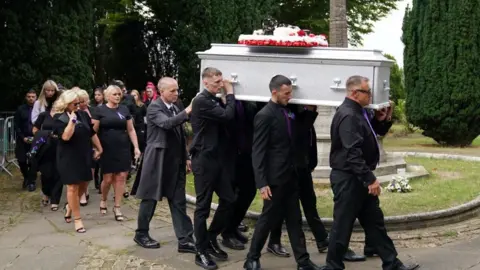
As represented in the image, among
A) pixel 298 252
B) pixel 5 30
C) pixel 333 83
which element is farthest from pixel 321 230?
pixel 5 30

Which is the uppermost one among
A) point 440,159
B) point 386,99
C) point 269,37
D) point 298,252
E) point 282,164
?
point 269,37

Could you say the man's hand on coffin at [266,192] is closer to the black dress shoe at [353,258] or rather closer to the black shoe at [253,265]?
the black shoe at [253,265]

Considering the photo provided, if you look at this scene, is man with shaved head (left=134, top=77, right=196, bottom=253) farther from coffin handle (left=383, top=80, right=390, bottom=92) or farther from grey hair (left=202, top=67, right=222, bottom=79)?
coffin handle (left=383, top=80, right=390, bottom=92)

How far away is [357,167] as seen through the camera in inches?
217

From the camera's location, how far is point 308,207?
6598mm

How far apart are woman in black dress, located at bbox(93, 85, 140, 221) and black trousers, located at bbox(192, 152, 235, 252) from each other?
226 centimetres

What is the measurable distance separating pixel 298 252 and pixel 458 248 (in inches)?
84.2

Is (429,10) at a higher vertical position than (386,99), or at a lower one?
higher

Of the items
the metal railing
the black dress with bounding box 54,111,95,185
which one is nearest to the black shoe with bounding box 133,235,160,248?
the black dress with bounding box 54,111,95,185

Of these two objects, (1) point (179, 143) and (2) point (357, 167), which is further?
(1) point (179, 143)

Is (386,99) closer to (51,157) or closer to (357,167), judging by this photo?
(357,167)

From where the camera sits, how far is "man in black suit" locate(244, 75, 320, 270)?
18.9ft

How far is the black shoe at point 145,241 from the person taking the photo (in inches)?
273

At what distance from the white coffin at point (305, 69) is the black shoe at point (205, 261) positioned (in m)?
1.63
